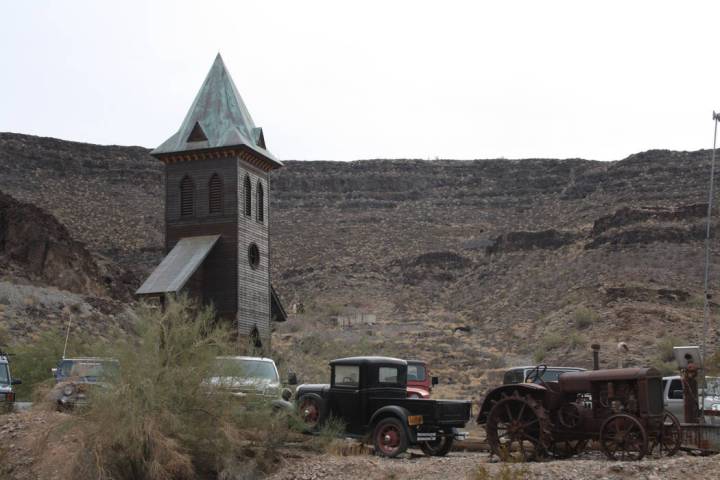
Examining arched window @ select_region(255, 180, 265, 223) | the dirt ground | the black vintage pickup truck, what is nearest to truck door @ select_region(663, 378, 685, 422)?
the dirt ground

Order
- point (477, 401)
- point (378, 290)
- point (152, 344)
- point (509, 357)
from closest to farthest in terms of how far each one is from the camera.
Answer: point (152, 344) → point (477, 401) → point (509, 357) → point (378, 290)

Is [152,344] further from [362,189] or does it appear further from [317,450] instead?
[362,189]

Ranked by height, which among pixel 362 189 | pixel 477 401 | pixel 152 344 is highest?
pixel 362 189

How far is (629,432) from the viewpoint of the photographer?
61.0 ft

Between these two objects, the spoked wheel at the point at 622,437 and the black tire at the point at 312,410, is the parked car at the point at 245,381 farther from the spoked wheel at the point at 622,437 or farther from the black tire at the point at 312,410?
the spoked wheel at the point at 622,437

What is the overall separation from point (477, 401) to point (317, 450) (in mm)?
18098

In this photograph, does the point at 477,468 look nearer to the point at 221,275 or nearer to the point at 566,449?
the point at 566,449

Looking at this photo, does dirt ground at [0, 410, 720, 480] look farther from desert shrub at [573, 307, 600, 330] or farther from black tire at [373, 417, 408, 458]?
desert shrub at [573, 307, 600, 330]

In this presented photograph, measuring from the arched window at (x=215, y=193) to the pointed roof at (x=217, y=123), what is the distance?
110cm

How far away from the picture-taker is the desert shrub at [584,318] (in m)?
56.6

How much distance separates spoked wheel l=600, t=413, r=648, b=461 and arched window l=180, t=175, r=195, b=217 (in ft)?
64.7

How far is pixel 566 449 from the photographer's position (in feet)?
65.7

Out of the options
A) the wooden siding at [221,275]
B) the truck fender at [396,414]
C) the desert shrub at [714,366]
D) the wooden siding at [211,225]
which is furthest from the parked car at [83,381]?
the desert shrub at [714,366]

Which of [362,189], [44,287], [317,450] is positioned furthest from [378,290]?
[317,450]
